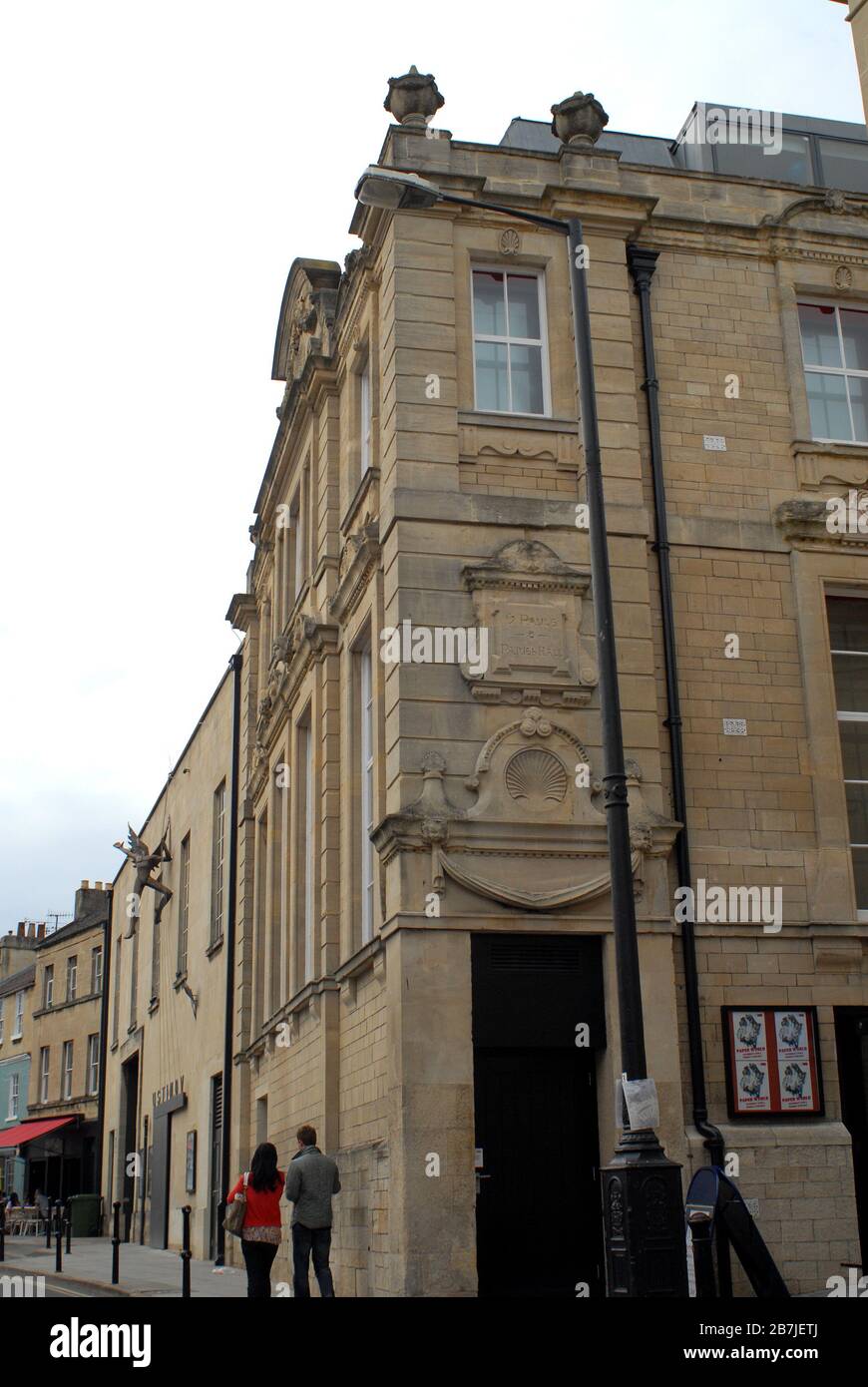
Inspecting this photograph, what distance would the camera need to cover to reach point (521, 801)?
14.7 metres

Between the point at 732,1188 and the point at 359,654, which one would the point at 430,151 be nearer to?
the point at 359,654

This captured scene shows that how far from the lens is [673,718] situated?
1559 cm

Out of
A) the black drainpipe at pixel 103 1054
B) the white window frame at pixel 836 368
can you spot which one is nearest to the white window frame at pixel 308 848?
the white window frame at pixel 836 368

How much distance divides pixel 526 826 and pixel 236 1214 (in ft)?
14.9

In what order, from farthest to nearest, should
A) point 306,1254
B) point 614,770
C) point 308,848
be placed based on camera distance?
point 308,848 → point 306,1254 → point 614,770

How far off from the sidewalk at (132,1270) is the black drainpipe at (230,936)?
1.27 meters

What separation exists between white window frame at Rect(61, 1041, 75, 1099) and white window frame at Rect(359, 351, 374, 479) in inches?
1425

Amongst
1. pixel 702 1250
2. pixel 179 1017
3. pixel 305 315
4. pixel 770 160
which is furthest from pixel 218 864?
pixel 702 1250

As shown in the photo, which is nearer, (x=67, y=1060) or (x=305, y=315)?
(x=305, y=315)

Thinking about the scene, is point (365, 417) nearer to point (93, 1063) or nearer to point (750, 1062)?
point (750, 1062)

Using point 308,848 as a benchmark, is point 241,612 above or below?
above

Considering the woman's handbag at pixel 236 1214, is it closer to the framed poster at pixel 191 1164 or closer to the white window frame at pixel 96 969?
the framed poster at pixel 191 1164

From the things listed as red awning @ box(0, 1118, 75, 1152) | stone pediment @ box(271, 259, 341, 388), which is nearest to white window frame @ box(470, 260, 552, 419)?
stone pediment @ box(271, 259, 341, 388)

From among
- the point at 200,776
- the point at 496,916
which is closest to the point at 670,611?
the point at 496,916
